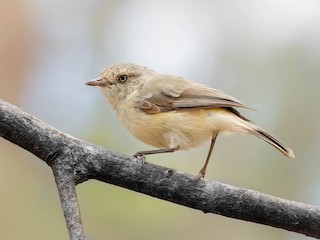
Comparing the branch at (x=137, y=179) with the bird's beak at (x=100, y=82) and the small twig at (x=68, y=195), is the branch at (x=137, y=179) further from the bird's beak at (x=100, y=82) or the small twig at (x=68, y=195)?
the bird's beak at (x=100, y=82)

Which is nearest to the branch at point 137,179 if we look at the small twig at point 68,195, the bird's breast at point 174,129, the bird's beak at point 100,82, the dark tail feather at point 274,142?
the small twig at point 68,195

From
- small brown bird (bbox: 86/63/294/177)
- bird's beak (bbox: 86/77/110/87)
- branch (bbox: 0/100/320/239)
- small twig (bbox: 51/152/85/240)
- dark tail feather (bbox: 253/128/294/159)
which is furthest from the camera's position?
bird's beak (bbox: 86/77/110/87)

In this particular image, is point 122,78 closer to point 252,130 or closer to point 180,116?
point 180,116

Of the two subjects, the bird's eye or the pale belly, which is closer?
the pale belly

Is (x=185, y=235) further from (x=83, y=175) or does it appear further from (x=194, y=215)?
(x=83, y=175)

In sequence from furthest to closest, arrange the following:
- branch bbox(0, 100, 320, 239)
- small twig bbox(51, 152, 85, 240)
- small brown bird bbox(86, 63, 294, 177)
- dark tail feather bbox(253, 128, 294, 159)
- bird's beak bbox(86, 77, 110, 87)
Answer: bird's beak bbox(86, 77, 110, 87) < small brown bird bbox(86, 63, 294, 177) < dark tail feather bbox(253, 128, 294, 159) < branch bbox(0, 100, 320, 239) < small twig bbox(51, 152, 85, 240)

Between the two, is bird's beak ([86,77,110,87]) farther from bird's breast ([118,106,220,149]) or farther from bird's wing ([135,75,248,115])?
bird's breast ([118,106,220,149])

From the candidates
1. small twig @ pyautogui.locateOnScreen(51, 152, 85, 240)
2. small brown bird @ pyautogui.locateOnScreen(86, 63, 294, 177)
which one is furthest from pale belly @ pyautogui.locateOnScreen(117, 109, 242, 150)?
small twig @ pyautogui.locateOnScreen(51, 152, 85, 240)

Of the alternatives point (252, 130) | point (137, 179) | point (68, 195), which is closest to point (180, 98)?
point (252, 130)

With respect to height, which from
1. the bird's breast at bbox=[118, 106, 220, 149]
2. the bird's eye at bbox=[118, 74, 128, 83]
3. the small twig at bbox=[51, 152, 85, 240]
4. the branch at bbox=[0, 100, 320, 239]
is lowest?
the small twig at bbox=[51, 152, 85, 240]
